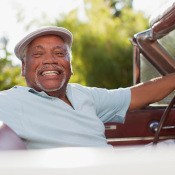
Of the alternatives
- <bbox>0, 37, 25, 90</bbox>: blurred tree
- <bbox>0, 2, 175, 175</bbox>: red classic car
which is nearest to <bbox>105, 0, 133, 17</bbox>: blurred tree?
<bbox>0, 37, 25, 90</bbox>: blurred tree

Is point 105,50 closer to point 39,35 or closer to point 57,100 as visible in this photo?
point 39,35

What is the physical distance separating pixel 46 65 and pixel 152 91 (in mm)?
602

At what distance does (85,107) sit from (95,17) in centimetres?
1259

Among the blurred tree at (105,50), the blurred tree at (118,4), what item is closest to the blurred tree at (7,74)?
the blurred tree at (105,50)

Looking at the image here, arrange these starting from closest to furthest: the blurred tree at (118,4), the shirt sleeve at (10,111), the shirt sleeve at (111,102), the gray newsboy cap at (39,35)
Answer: the shirt sleeve at (10,111) → the gray newsboy cap at (39,35) → the shirt sleeve at (111,102) → the blurred tree at (118,4)

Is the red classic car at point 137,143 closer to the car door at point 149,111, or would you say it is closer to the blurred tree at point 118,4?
the car door at point 149,111

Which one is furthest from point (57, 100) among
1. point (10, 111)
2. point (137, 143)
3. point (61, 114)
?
point (137, 143)

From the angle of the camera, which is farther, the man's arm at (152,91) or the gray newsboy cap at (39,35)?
the man's arm at (152,91)

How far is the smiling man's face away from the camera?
2.26 metres

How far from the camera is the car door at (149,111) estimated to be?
2.66m

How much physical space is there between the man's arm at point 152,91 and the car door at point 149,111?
0.17 m

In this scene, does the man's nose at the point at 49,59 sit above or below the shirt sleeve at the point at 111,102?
above

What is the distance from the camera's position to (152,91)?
97.5 inches

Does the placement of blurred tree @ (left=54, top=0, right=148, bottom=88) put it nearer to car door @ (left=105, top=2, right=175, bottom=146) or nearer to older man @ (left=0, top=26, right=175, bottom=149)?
car door @ (left=105, top=2, right=175, bottom=146)
